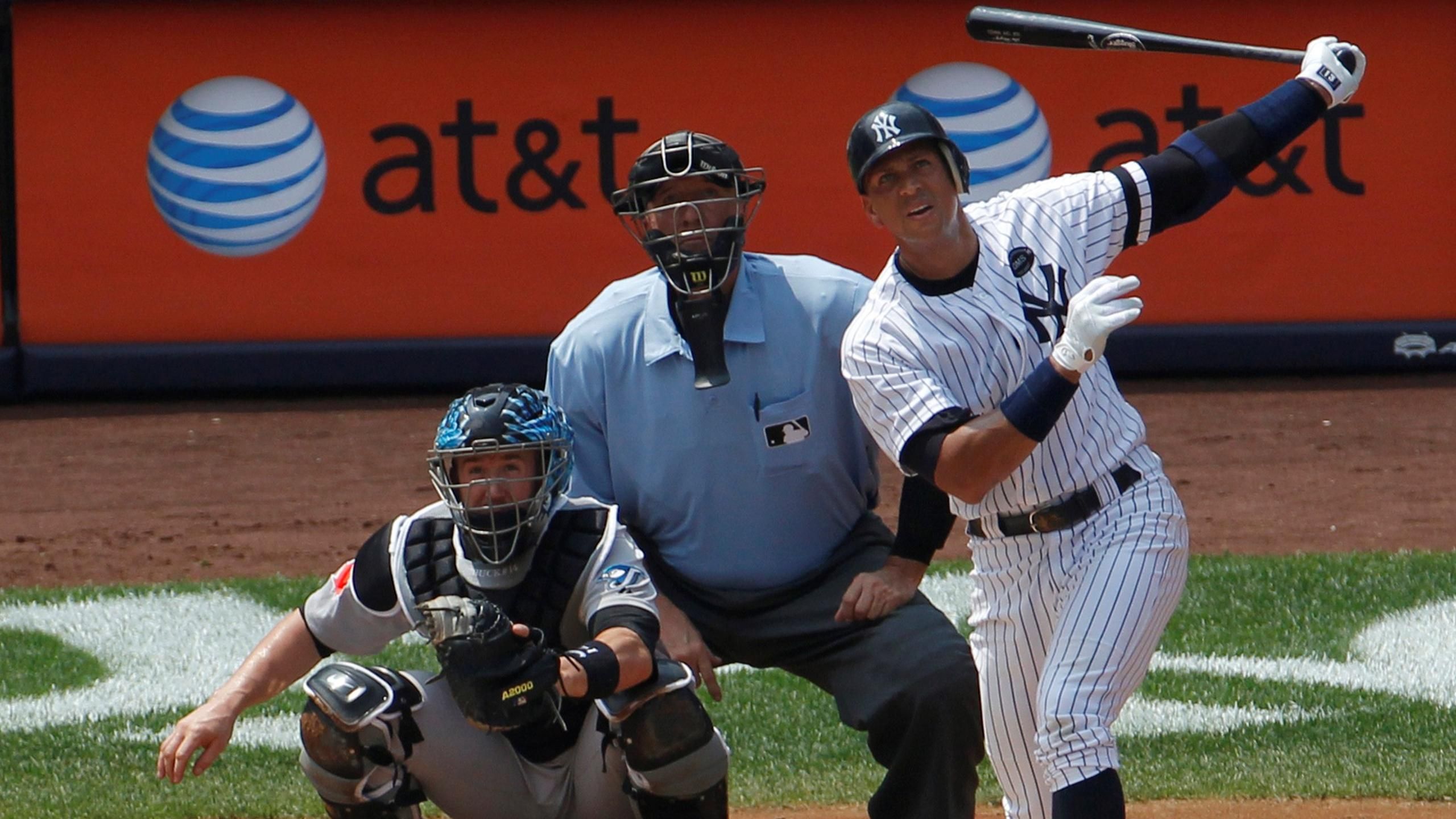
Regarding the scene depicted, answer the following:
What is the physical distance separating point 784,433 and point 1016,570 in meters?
0.69

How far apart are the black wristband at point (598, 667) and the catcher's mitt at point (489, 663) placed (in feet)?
0.15

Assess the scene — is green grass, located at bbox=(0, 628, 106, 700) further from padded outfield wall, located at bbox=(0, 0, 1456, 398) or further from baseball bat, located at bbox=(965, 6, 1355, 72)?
padded outfield wall, located at bbox=(0, 0, 1456, 398)

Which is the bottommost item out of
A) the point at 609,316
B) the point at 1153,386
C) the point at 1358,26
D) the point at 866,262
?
the point at 1153,386

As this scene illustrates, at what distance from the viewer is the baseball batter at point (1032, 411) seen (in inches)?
141

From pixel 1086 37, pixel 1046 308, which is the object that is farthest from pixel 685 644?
pixel 1086 37

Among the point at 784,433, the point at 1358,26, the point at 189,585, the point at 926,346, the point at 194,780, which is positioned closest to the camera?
the point at 926,346

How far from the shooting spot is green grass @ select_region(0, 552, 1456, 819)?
16.4 ft

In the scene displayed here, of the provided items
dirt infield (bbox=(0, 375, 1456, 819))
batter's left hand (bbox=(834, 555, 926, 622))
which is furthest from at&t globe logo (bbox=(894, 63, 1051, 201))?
batter's left hand (bbox=(834, 555, 926, 622))

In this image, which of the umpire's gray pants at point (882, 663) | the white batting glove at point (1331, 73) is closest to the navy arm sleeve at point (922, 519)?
the umpire's gray pants at point (882, 663)

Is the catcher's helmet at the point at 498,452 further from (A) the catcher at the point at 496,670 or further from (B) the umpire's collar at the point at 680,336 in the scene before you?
(B) the umpire's collar at the point at 680,336

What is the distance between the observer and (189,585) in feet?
24.7

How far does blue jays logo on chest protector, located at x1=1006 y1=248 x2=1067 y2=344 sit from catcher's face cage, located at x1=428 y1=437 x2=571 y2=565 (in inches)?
38.4

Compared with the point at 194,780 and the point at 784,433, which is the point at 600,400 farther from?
the point at 194,780

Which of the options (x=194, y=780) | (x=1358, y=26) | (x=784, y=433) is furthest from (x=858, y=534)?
(x=1358, y=26)
